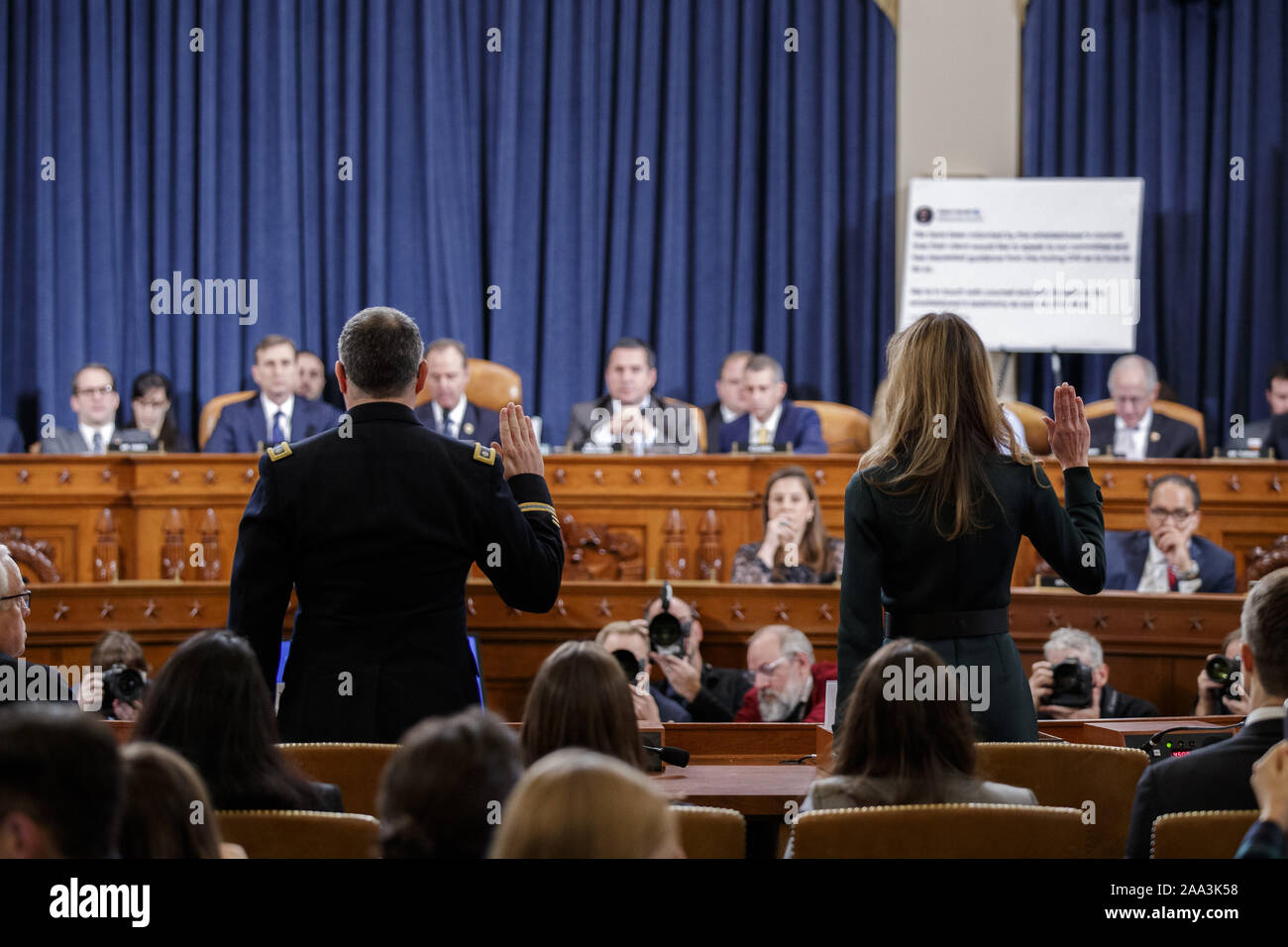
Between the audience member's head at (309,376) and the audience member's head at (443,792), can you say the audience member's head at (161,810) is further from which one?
the audience member's head at (309,376)

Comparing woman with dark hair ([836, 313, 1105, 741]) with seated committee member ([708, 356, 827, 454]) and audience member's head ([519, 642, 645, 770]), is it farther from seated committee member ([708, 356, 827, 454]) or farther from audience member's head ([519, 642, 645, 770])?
seated committee member ([708, 356, 827, 454])

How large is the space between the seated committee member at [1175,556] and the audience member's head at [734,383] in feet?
8.73

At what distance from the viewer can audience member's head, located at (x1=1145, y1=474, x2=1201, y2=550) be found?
17.9ft

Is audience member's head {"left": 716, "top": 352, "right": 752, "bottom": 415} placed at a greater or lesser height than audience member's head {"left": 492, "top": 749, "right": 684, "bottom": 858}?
greater

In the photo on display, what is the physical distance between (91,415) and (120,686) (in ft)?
12.9

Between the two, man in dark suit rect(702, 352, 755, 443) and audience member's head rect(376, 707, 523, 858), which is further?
man in dark suit rect(702, 352, 755, 443)

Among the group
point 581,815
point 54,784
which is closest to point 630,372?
point 54,784

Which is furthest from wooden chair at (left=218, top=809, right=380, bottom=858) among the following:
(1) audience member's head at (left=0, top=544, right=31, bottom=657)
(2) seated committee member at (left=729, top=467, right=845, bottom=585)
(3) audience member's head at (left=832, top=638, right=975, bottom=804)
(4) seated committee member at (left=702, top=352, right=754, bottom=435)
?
(4) seated committee member at (left=702, top=352, right=754, bottom=435)

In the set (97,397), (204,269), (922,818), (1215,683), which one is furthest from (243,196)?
(922,818)

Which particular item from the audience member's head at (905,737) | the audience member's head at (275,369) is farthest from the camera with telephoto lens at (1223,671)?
the audience member's head at (275,369)

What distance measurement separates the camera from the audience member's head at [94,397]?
738 centimetres

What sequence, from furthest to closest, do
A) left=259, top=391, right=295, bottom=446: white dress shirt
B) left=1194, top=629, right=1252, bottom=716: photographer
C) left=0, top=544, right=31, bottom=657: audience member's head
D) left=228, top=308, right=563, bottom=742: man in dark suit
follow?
left=259, top=391, right=295, bottom=446: white dress shirt, left=1194, top=629, right=1252, bottom=716: photographer, left=0, top=544, right=31, bottom=657: audience member's head, left=228, top=308, right=563, bottom=742: man in dark suit

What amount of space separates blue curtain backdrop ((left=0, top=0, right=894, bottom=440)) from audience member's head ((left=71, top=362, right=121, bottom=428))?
1.51m
